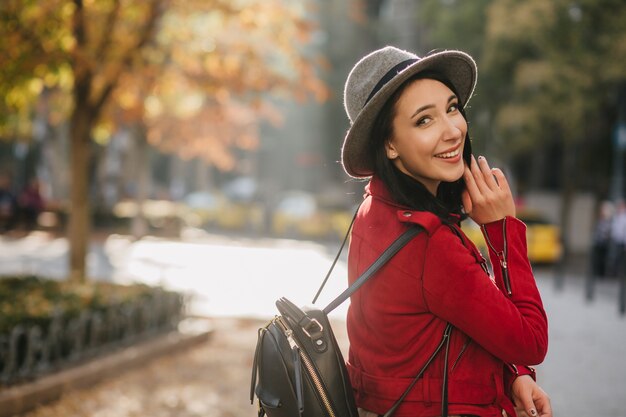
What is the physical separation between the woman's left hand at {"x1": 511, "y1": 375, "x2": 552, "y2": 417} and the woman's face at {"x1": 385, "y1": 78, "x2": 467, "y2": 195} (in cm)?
60

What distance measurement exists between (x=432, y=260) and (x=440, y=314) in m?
0.14

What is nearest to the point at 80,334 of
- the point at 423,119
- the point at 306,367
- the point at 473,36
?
the point at 306,367

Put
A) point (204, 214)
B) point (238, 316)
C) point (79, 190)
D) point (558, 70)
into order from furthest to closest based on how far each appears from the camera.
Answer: point (204, 214)
point (558, 70)
point (238, 316)
point (79, 190)

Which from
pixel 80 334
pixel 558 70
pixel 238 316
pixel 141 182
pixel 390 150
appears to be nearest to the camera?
pixel 390 150

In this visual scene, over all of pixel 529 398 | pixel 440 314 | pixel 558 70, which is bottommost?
pixel 529 398

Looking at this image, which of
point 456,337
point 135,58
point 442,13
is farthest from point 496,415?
point 442,13

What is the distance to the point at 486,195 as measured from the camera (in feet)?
6.37

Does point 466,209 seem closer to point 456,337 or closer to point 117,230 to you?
point 456,337

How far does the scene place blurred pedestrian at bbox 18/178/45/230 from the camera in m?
24.2

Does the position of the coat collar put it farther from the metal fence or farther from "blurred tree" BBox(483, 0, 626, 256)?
"blurred tree" BBox(483, 0, 626, 256)

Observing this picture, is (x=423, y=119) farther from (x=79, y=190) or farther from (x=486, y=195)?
(x=79, y=190)

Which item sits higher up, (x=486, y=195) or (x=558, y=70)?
(x=558, y=70)

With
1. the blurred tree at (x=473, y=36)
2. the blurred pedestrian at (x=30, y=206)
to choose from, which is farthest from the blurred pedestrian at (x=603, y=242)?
the blurred pedestrian at (x=30, y=206)

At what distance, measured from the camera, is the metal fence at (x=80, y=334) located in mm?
5867
